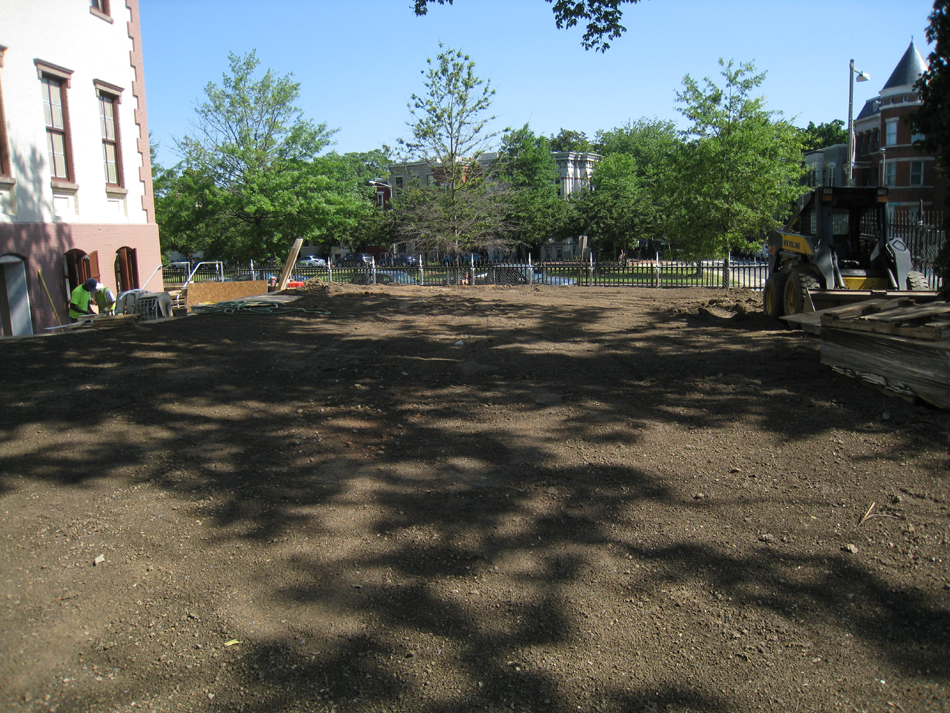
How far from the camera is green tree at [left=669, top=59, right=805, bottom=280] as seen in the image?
86.1 feet

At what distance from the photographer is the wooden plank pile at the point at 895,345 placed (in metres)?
6.16

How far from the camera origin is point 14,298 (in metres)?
15.2

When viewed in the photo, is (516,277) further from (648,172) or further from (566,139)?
(566,139)

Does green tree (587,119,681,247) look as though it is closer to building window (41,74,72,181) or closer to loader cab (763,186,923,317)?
loader cab (763,186,923,317)

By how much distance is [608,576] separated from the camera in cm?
420

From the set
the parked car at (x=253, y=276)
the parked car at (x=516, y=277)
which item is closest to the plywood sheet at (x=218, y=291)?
the parked car at (x=253, y=276)

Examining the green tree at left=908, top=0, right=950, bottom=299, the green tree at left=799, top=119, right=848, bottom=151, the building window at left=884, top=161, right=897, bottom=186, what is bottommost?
the green tree at left=908, top=0, right=950, bottom=299

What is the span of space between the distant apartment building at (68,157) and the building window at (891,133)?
167ft

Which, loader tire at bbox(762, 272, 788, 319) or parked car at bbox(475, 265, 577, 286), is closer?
loader tire at bbox(762, 272, 788, 319)

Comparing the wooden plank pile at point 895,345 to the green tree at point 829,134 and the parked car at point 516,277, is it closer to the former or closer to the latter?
the parked car at point 516,277

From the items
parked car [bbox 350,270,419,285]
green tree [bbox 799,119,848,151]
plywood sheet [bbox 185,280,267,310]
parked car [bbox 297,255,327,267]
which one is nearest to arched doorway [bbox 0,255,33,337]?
plywood sheet [bbox 185,280,267,310]

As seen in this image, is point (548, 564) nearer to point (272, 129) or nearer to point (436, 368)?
point (436, 368)

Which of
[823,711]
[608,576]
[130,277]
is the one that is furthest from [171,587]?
[130,277]

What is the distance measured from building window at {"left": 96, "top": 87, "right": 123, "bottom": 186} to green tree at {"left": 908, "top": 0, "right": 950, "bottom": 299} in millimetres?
17414
